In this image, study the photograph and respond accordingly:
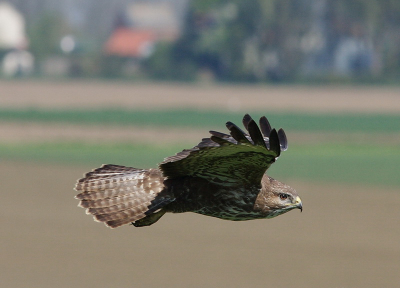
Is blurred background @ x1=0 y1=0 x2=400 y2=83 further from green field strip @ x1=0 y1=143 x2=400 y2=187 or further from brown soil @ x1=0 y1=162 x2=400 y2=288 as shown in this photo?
brown soil @ x1=0 y1=162 x2=400 y2=288

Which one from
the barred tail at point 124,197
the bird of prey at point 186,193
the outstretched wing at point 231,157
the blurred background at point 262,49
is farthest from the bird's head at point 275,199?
the blurred background at point 262,49

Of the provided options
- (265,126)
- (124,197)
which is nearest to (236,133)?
(265,126)

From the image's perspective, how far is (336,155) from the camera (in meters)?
28.2

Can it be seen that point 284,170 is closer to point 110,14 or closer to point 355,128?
point 355,128

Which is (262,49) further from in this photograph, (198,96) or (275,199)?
(275,199)

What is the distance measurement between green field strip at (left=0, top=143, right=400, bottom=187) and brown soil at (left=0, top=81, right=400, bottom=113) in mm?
17547

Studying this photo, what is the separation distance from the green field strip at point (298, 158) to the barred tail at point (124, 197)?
1557 cm

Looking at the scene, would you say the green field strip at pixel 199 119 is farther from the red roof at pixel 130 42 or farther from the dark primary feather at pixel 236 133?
the red roof at pixel 130 42

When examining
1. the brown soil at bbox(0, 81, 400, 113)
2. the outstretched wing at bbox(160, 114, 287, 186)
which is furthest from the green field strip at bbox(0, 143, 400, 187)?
the brown soil at bbox(0, 81, 400, 113)

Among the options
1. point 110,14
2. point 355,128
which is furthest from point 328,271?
point 110,14

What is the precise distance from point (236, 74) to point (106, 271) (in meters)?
55.4

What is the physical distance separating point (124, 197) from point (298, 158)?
2053 centimetres

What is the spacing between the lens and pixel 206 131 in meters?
36.1

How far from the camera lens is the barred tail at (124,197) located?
7297mm
